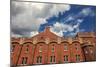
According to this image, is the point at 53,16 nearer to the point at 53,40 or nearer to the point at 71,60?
the point at 53,40

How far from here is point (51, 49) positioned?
7.57ft

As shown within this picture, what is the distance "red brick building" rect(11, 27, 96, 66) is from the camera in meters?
2.19

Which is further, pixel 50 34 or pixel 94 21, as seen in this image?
pixel 94 21

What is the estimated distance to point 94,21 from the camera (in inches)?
98.9

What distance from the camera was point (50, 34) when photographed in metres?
2.30

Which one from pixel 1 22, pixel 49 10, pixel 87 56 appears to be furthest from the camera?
pixel 87 56

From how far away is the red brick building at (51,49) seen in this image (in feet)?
7.17

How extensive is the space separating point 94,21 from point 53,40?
0.67 meters

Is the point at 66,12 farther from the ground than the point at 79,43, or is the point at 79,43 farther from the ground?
the point at 66,12

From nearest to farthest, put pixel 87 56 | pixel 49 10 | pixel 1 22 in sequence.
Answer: pixel 1 22, pixel 49 10, pixel 87 56

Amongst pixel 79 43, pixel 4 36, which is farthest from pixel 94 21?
pixel 4 36

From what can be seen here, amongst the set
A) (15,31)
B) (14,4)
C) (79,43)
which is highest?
(14,4)
